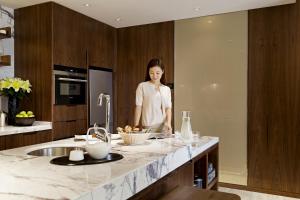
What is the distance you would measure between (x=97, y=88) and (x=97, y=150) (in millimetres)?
2674

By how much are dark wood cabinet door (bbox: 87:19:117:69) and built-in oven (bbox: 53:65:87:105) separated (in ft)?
0.92

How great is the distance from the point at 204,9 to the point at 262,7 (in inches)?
28.4

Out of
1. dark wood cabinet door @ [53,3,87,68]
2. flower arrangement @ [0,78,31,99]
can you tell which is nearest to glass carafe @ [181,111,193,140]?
dark wood cabinet door @ [53,3,87,68]

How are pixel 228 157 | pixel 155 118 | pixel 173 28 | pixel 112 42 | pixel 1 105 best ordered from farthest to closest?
pixel 112 42 → pixel 173 28 → pixel 228 157 → pixel 1 105 → pixel 155 118

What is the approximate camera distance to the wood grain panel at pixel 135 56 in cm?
400

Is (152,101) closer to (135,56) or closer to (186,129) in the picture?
(186,129)

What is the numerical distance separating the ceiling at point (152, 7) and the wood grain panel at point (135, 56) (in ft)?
0.86

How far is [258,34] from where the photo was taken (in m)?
3.44

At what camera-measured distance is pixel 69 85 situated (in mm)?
3480

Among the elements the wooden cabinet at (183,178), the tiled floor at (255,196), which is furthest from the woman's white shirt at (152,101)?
the tiled floor at (255,196)

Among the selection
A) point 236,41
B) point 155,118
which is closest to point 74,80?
point 155,118

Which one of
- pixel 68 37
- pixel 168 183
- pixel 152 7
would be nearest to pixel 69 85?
pixel 68 37

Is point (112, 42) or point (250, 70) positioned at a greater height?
point (112, 42)

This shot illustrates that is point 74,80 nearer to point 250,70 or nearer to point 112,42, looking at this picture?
point 112,42
